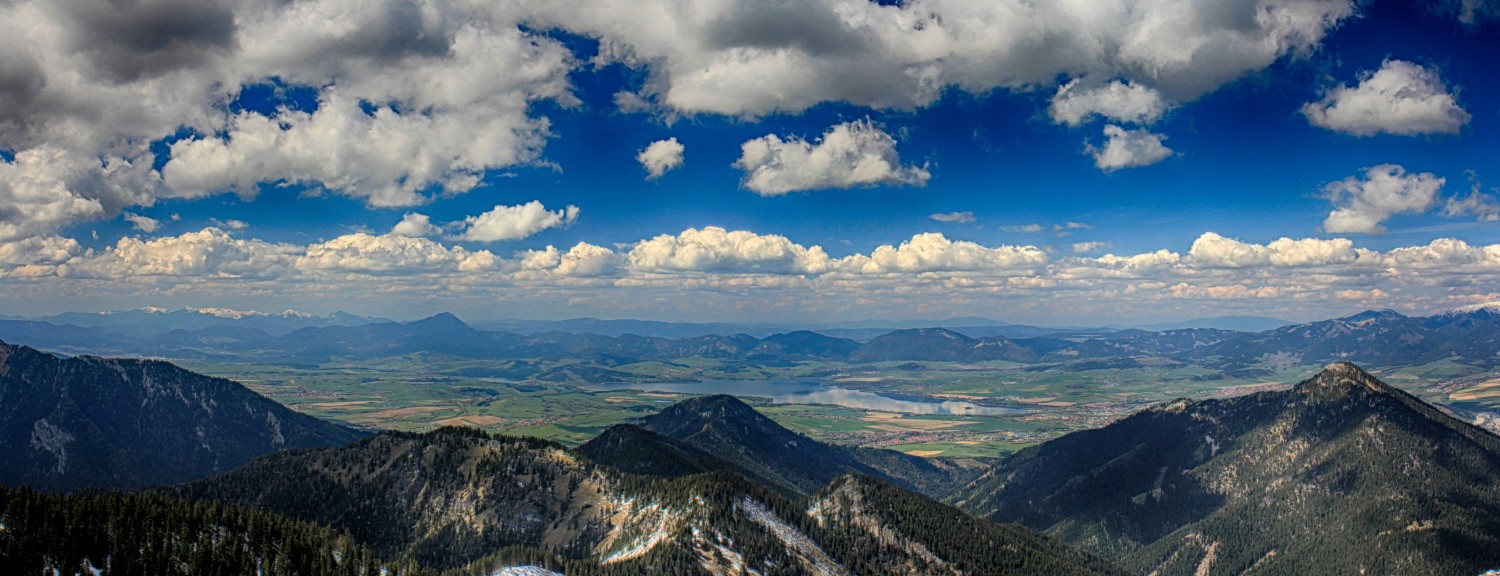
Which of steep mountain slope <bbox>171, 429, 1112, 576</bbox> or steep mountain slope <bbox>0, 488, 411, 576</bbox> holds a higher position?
steep mountain slope <bbox>0, 488, 411, 576</bbox>

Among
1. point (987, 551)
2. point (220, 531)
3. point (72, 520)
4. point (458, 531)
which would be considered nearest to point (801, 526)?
point (987, 551)

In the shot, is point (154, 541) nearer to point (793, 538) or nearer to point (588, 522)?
point (588, 522)

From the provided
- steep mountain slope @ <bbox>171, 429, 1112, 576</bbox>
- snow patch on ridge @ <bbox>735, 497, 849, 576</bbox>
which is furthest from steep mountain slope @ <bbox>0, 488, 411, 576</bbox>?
snow patch on ridge @ <bbox>735, 497, 849, 576</bbox>

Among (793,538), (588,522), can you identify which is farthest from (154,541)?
(793,538)

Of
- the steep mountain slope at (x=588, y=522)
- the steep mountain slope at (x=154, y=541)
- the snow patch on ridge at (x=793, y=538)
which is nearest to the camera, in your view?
the steep mountain slope at (x=154, y=541)

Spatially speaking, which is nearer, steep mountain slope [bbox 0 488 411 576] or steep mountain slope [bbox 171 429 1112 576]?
steep mountain slope [bbox 0 488 411 576]

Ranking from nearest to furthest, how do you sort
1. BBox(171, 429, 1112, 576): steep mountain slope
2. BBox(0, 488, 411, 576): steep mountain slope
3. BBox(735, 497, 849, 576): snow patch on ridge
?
BBox(0, 488, 411, 576): steep mountain slope < BBox(171, 429, 1112, 576): steep mountain slope < BBox(735, 497, 849, 576): snow patch on ridge

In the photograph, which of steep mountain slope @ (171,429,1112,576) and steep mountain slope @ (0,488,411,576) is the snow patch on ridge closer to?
steep mountain slope @ (171,429,1112,576)

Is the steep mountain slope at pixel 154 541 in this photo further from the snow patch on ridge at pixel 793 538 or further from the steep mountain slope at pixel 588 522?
the snow patch on ridge at pixel 793 538

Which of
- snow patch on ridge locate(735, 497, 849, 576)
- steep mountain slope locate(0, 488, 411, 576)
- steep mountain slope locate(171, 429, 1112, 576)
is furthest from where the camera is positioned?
snow patch on ridge locate(735, 497, 849, 576)

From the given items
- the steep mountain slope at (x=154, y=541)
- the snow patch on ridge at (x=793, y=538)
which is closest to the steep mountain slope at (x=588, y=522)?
the snow patch on ridge at (x=793, y=538)

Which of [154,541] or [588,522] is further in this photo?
[588,522]
